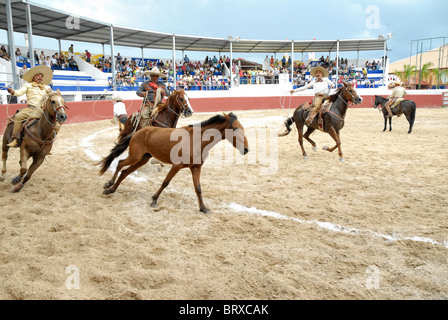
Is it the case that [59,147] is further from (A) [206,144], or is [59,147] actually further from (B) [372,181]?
(B) [372,181]

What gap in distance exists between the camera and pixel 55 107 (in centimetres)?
529

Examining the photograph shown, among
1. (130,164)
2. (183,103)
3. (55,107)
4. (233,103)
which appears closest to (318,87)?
(183,103)

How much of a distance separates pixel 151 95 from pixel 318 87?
4.74m

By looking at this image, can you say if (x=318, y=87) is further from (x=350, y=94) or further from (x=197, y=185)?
(x=197, y=185)

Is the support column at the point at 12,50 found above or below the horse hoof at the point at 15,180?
above

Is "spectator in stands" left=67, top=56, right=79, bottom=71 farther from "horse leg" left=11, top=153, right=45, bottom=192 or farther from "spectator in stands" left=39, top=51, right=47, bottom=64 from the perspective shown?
"horse leg" left=11, top=153, right=45, bottom=192

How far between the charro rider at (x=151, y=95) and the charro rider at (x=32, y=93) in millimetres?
1951

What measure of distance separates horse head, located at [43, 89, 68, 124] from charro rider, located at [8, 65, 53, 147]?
22cm

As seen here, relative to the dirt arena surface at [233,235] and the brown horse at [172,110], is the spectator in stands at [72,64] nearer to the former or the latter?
the dirt arena surface at [233,235]

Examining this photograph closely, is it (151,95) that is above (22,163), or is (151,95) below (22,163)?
above

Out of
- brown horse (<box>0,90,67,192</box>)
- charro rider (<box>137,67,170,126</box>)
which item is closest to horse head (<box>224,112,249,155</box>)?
brown horse (<box>0,90,67,192</box>)

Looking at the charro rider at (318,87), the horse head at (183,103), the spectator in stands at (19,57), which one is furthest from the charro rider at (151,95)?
the spectator in stands at (19,57)

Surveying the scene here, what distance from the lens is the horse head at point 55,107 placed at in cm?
524
